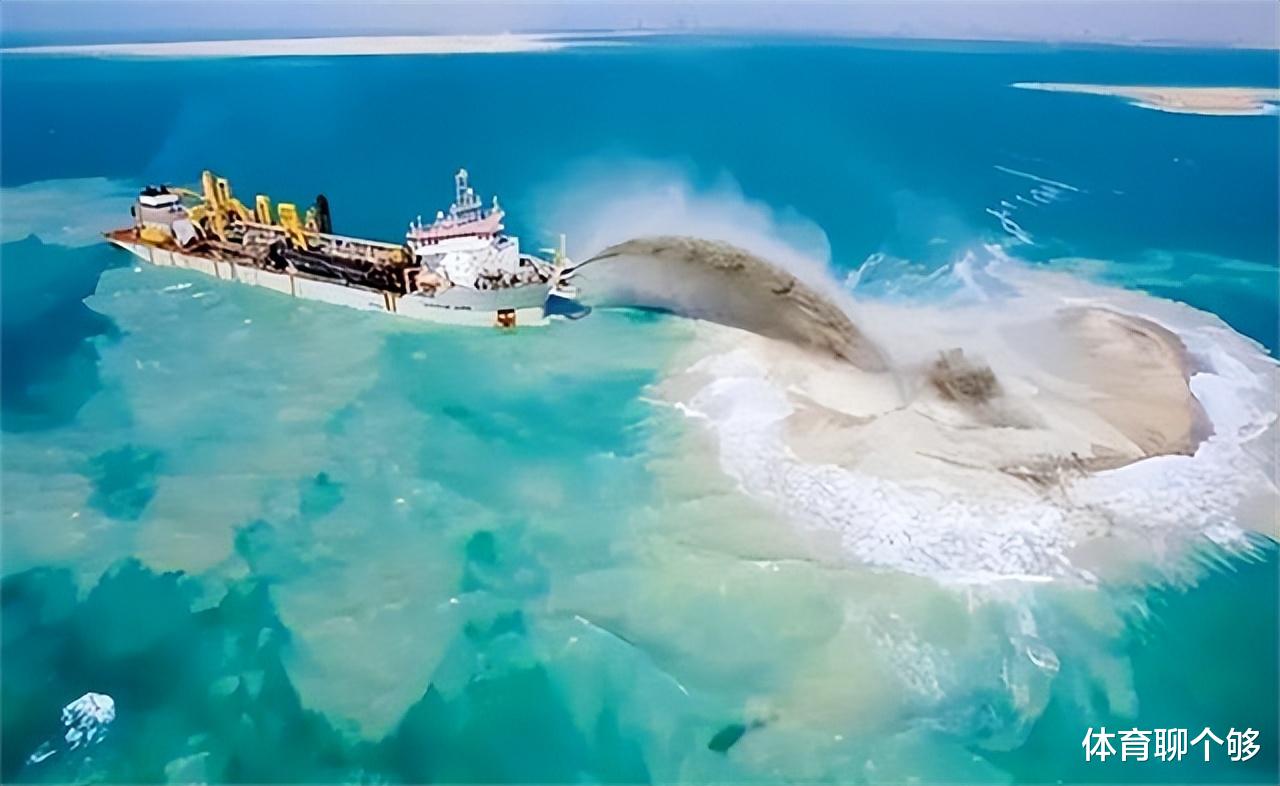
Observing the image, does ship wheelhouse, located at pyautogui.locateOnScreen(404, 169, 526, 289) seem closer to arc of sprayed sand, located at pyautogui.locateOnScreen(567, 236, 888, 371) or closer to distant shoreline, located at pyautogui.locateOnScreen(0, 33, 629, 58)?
arc of sprayed sand, located at pyautogui.locateOnScreen(567, 236, 888, 371)

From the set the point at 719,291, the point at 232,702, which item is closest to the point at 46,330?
the point at 232,702

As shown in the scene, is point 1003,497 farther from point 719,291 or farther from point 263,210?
point 263,210

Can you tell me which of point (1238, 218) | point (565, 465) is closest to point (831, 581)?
point (565, 465)

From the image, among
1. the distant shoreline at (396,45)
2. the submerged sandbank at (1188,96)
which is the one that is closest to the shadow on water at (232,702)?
the distant shoreline at (396,45)

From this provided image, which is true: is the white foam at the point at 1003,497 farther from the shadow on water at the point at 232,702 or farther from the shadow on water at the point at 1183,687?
the shadow on water at the point at 232,702

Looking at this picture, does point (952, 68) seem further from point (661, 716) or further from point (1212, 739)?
point (661, 716)

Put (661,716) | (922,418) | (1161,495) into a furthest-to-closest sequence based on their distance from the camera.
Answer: (922,418) < (1161,495) < (661,716)

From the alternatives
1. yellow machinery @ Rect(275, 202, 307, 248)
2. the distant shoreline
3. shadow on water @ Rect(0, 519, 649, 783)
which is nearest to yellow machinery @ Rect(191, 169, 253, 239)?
yellow machinery @ Rect(275, 202, 307, 248)
